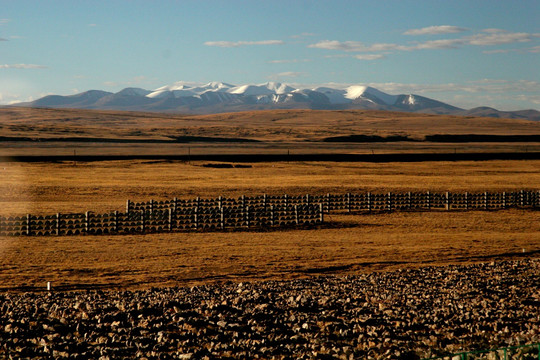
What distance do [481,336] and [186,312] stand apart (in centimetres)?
680

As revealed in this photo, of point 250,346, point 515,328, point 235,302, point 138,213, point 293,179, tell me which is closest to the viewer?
point 250,346

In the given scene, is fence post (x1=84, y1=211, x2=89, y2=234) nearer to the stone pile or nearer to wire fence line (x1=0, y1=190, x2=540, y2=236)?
wire fence line (x1=0, y1=190, x2=540, y2=236)

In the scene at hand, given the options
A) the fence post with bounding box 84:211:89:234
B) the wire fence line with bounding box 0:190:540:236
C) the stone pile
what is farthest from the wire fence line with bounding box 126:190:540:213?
the stone pile

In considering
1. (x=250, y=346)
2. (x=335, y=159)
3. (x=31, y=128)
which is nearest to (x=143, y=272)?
(x=250, y=346)

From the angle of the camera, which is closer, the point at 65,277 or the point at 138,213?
the point at 65,277

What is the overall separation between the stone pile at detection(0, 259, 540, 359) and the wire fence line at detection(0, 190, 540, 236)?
47.1 ft

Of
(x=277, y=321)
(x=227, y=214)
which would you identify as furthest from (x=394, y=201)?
(x=277, y=321)

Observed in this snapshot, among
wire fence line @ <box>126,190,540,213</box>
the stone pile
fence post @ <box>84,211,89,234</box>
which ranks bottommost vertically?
wire fence line @ <box>126,190,540,213</box>

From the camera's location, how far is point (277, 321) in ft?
48.9

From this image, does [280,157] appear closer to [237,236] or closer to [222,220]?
[222,220]

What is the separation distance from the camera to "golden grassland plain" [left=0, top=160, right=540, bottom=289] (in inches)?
971

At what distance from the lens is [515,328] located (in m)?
14.3

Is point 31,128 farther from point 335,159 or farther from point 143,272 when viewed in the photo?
point 143,272

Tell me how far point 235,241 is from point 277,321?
17722 mm
